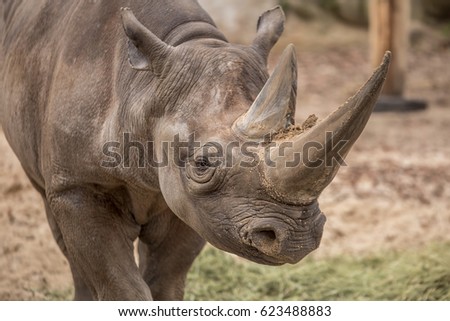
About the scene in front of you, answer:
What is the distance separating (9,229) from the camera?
7.54m

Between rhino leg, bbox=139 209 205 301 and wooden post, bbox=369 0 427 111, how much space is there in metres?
7.39

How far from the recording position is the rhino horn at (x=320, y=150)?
360 cm

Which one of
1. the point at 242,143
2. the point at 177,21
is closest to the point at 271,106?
the point at 242,143

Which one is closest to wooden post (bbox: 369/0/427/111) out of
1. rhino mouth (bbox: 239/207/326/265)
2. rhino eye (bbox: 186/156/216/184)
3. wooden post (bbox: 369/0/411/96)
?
wooden post (bbox: 369/0/411/96)

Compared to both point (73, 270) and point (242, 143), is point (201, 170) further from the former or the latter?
point (73, 270)

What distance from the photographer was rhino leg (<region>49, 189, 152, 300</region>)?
4.78 meters

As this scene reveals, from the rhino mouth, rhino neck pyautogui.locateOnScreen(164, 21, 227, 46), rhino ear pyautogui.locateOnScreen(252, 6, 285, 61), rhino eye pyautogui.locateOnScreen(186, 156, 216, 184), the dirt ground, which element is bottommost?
the dirt ground

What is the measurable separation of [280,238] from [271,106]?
0.48 meters

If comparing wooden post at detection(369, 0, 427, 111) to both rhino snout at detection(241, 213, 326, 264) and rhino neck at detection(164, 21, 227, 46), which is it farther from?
rhino snout at detection(241, 213, 326, 264)

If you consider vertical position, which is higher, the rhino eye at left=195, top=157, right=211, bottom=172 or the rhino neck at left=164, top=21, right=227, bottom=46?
the rhino neck at left=164, top=21, right=227, bottom=46

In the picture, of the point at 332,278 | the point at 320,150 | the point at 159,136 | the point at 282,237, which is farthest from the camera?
the point at 332,278

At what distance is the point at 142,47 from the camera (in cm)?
430

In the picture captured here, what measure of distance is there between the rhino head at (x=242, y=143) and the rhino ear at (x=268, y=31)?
0.46 ft

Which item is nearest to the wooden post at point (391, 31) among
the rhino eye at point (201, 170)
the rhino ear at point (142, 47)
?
the rhino ear at point (142, 47)
